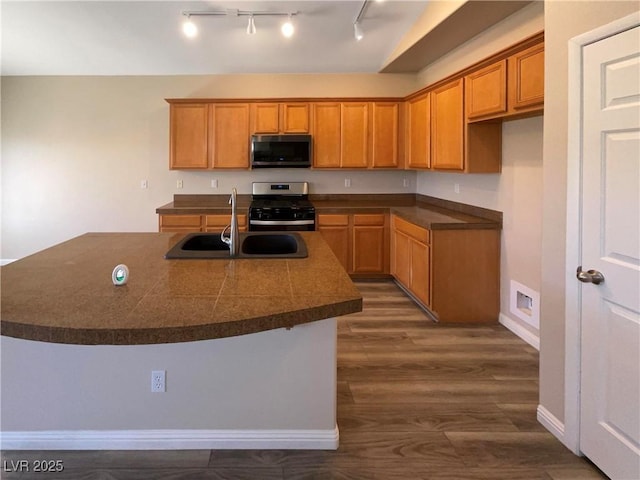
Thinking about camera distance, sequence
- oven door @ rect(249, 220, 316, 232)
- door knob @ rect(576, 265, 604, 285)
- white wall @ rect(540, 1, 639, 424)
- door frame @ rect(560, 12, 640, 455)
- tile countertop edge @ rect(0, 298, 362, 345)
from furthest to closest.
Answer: oven door @ rect(249, 220, 316, 232) → white wall @ rect(540, 1, 639, 424) → door frame @ rect(560, 12, 640, 455) → door knob @ rect(576, 265, 604, 285) → tile countertop edge @ rect(0, 298, 362, 345)

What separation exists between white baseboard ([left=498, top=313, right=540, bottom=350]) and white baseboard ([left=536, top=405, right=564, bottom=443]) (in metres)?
1.13

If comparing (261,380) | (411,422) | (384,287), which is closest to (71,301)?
(261,380)

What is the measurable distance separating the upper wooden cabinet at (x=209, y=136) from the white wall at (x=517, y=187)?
8.74 ft

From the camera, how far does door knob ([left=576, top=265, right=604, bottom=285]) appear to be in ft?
6.79

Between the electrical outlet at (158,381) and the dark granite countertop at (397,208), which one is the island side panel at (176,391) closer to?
the electrical outlet at (158,381)

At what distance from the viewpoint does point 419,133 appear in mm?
5293

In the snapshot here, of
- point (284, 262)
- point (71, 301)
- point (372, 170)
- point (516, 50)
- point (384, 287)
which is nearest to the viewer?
point (71, 301)

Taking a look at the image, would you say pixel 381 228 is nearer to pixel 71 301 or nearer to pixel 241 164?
pixel 241 164

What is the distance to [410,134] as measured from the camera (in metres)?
5.62

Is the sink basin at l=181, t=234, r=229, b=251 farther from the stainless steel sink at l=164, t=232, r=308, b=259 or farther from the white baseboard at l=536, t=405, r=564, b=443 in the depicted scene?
the white baseboard at l=536, t=405, r=564, b=443

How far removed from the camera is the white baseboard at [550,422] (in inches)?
92.6

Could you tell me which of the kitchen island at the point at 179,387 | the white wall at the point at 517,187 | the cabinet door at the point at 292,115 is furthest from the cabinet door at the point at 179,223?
the kitchen island at the point at 179,387

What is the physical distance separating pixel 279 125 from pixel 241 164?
66cm

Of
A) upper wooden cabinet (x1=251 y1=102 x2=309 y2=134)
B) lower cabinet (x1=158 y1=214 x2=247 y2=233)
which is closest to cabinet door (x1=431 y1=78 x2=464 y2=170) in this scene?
upper wooden cabinet (x1=251 y1=102 x2=309 y2=134)
